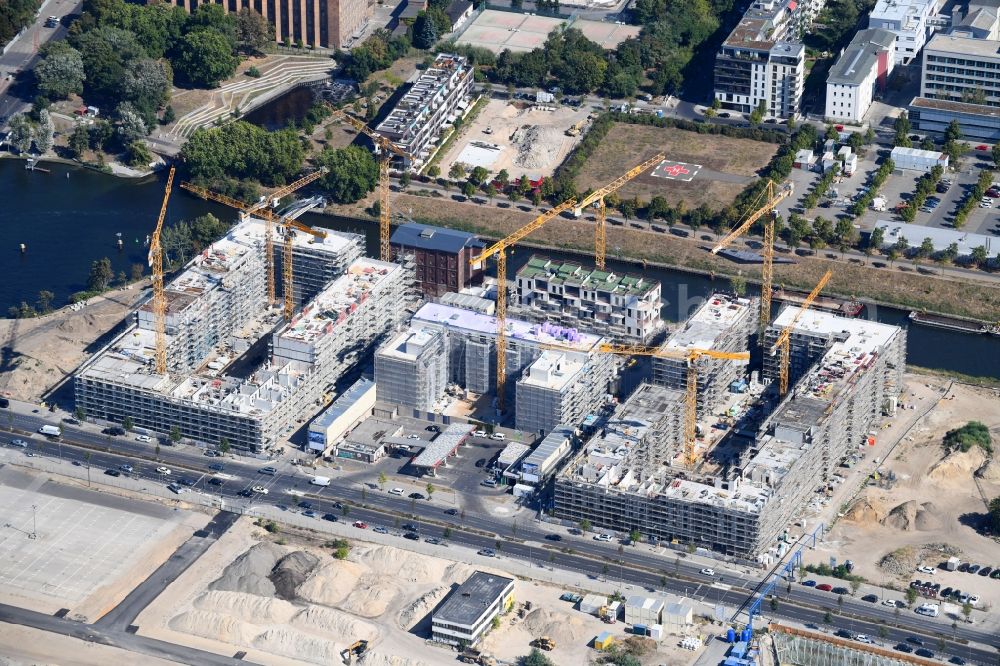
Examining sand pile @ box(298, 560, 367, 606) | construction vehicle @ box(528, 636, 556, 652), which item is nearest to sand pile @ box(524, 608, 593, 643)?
construction vehicle @ box(528, 636, 556, 652)

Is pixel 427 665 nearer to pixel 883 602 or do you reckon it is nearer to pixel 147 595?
pixel 147 595

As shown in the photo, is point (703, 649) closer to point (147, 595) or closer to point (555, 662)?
point (555, 662)

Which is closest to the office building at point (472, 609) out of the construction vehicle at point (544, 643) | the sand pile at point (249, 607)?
the construction vehicle at point (544, 643)

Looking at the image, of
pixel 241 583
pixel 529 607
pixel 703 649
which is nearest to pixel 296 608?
pixel 241 583

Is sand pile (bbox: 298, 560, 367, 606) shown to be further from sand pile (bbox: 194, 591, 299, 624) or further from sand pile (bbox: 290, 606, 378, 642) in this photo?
sand pile (bbox: 290, 606, 378, 642)

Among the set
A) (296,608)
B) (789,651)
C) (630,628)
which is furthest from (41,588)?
(789,651)
